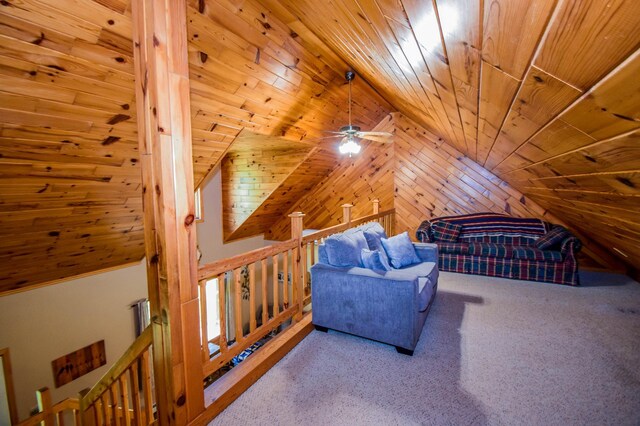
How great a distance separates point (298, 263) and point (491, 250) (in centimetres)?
307

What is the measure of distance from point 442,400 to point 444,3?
7.09 ft

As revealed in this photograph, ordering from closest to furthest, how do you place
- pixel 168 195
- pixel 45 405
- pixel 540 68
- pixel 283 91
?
pixel 540 68 < pixel 168 195 < pixel 45 405 < pixel 283 91

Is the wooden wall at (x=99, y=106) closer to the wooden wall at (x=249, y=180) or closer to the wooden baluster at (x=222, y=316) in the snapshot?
the wooden wall at (x=249, y=180)

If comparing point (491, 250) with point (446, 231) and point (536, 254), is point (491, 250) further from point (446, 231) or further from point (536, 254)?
point (446, 231)

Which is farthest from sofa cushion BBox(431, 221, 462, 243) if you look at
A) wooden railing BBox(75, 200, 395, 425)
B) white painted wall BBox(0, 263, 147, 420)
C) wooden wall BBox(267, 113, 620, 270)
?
white painted wall BBox(0, 263, 147, 420)

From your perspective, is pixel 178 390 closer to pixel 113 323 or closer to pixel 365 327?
pixel 365 327

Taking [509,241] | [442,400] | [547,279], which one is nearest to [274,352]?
[442,400]

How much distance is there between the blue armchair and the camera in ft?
7.68

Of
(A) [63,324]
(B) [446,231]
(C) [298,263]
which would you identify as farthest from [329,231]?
(A) [63,324]

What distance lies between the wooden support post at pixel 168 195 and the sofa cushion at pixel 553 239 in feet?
14.7

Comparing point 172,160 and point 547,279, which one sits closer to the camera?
point 172,160

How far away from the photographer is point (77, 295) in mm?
3703

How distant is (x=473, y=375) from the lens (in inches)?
A: 84.4

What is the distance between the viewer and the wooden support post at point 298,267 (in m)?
2.88
